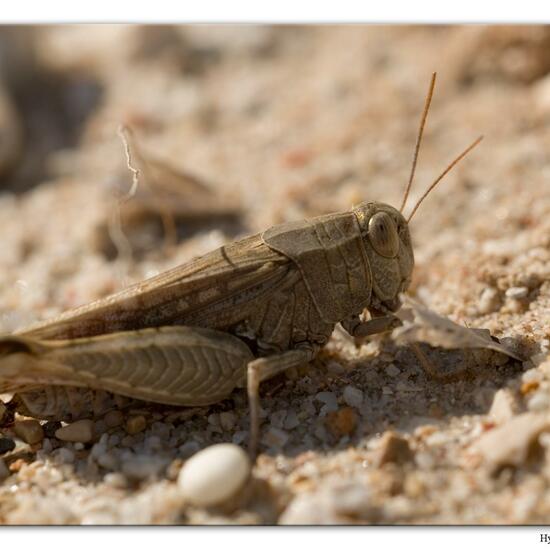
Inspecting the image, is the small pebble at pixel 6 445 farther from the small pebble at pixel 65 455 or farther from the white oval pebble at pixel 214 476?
the white oval pebble at pixel 214 476

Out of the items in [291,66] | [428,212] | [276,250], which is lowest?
[428,212]

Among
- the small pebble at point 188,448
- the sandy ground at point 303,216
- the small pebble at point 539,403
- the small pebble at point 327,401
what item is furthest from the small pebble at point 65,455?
the small pebble at point 539,403

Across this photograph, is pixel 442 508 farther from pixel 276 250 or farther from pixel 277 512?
pixel 276 250

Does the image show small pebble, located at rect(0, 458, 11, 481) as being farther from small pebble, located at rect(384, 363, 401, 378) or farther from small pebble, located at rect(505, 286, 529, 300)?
small pebble, located at rect(505, 286, 529, 300)


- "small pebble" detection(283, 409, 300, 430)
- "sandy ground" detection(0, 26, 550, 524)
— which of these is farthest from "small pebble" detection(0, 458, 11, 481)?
"small pebble" detection(283, 409, 300, 430)

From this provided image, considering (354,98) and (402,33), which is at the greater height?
(402,33)

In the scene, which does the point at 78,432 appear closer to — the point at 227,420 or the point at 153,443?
the point at 153,443

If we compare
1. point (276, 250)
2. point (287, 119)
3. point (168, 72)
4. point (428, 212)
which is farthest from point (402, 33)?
point (276, 250)
